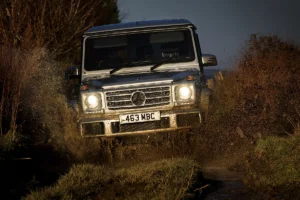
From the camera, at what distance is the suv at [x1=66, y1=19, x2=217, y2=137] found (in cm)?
1010

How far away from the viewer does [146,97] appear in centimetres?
1016

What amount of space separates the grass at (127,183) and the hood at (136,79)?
187 cm

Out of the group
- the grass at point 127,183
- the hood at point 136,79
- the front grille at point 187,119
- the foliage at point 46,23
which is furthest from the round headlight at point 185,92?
the foliage at point 46,23

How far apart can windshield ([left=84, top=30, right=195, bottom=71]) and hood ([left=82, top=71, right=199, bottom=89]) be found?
0.37 metres

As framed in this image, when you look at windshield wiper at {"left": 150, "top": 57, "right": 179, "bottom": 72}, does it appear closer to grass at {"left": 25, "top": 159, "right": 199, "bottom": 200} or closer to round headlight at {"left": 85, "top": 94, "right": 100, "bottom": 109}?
round headlight at {"left": 85, "top": 94, "right": 100, "bottom": 109}

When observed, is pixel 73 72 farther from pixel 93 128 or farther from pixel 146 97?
pixel 146 97

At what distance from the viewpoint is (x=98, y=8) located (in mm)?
24922

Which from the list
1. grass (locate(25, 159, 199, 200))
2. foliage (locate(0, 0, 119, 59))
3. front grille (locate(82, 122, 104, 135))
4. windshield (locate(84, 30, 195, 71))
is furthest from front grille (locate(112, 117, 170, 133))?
foliage (locate(0, 0, 119, 59))

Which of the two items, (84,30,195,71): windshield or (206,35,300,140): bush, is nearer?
(84,30,195,71): windshield

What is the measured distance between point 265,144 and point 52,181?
262 centimetres

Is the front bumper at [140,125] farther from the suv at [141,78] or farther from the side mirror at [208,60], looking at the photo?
the side mirror at [208,60]

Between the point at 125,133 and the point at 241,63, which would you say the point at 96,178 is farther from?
the point at 241,63

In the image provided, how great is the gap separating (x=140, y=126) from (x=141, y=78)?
676mm

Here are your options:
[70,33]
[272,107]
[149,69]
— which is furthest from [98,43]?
[70,33]
